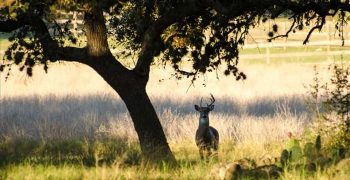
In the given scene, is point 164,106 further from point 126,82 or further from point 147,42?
point 147,42

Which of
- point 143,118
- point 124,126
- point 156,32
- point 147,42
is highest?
point 156,32

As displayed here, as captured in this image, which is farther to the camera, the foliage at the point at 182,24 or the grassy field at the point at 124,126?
the foliage at the point at 182,24

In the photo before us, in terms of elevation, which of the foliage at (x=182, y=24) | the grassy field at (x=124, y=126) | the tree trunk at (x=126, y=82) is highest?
the foliage at (x=182, y=24)

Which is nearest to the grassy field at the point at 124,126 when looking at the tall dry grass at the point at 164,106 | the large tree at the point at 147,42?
the tall dry grass at the point at 164,106

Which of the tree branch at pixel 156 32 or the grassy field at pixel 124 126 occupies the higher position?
the tree branch at pixel 156 32

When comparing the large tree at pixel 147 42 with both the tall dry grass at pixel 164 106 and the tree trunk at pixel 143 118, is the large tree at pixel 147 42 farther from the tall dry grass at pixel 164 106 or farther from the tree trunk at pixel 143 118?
the tall dry grass at pixel 164 106

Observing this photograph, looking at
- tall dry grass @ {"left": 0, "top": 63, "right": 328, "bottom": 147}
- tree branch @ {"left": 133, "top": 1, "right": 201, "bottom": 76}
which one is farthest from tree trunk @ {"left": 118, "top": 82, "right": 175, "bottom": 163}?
tall dry grass @ {"left": 0, "top": 63, "right": 328, "bottom": 147}

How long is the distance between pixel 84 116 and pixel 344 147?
12509mm

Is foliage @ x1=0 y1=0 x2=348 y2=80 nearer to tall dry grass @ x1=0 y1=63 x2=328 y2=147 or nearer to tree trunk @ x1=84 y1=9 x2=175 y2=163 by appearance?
tree trunk @ x1=84 y1=9 x2=175 y2=163

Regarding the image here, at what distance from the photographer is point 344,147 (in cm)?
1388

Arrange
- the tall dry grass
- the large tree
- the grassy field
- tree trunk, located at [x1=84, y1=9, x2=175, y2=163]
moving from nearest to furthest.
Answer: the grassy field, the large tree, tree trunk, located at [x1=84, y1=9, x2=175, y2=163], the tall dry grass

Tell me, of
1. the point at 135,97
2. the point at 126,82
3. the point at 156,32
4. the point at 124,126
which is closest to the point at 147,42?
the point at 156,32

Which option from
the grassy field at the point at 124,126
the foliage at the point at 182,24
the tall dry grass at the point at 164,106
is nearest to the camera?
the grassy field at the point at 124,126

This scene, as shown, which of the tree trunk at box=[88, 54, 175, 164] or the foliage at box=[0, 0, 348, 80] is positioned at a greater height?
the foliage at box=[0, 0, 348, 80]
